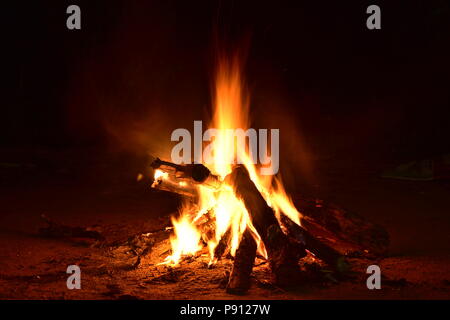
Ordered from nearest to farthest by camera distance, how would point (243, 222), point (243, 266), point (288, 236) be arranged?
1. point (243, 266)
2. point (288, 236)
3. point (243, 222)

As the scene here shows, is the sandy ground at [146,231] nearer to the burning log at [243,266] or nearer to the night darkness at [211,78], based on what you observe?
the burning log at [243,266]

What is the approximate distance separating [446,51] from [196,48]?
21.6ft

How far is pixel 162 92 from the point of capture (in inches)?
508

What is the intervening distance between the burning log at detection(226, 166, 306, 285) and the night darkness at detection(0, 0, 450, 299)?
21.2 feet

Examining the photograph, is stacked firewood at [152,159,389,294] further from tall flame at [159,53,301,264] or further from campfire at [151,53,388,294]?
tall flame at [159,53,301,264]

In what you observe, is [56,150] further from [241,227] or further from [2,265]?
[241,227]

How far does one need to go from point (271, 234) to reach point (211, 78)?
890 cm

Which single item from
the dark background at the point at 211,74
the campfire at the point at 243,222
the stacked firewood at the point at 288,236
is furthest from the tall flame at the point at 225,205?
the dark background at the point at 211,74

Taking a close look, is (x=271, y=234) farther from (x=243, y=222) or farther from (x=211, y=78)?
(x=211, y=78)

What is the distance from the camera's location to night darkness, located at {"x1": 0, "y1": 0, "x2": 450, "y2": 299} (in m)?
11.9

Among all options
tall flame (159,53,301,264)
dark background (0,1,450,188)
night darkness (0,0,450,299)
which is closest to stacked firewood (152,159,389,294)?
tall flame (159,53,301,264)

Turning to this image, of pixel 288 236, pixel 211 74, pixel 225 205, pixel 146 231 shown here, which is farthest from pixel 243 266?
pixel 211 74

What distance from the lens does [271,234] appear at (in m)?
4.47

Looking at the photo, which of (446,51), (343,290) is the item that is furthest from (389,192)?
(446,51)
